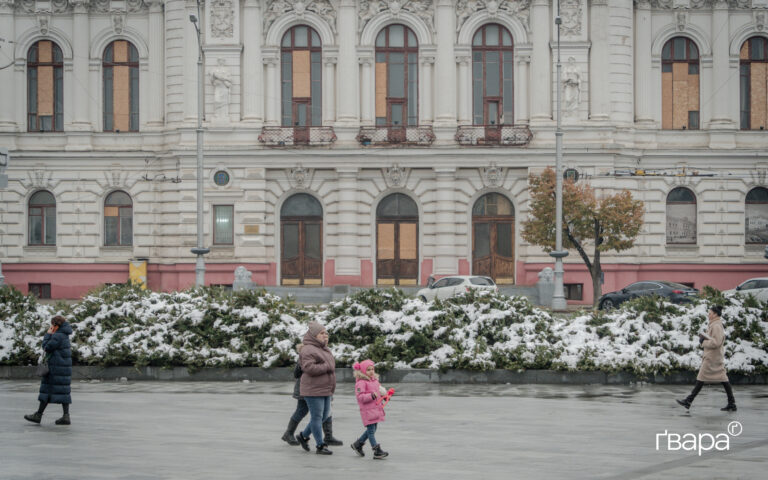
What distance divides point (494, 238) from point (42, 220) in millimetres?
22029

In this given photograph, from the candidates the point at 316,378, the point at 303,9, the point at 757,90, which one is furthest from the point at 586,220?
the point at 316,378

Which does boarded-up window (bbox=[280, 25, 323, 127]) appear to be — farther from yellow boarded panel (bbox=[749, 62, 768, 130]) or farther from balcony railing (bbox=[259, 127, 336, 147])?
yellow boarded panel (bbox=[749, 62, 768, 130])

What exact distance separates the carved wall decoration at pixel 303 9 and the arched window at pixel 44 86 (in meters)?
10.7

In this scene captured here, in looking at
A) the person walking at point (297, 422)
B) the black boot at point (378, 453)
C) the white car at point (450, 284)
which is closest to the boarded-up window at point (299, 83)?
the white car at point (450, 284)

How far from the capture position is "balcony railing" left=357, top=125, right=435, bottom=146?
51031mm

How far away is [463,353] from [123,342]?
296 inches

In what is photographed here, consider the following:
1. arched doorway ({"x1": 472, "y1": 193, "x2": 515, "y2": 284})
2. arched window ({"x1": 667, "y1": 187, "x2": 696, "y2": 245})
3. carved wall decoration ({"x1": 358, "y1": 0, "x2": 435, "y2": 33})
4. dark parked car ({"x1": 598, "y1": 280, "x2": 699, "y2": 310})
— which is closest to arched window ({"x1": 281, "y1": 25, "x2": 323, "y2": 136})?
carved wall decoration ({"x1": 358, "y1": 0, "x2": 435, "y2": 33})

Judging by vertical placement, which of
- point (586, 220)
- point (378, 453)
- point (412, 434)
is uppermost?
point (586, 220)

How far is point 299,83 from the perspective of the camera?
51.8 meters

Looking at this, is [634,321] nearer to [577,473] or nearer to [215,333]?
[215,333]

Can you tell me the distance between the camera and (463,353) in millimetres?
23547

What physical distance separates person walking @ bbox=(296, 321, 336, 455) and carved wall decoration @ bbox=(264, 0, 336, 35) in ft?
124

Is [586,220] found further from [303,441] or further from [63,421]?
[303,441]

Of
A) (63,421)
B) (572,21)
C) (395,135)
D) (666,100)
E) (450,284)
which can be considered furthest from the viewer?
(666,100)
